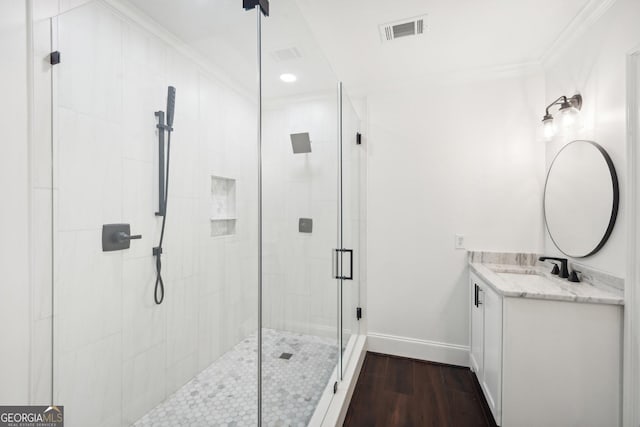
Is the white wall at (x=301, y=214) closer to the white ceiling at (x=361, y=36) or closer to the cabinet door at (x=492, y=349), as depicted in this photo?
the white ceiling at (x=361, y=36)

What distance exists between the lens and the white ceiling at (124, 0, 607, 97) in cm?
115

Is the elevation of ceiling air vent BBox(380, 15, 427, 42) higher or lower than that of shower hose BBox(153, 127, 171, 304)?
higher

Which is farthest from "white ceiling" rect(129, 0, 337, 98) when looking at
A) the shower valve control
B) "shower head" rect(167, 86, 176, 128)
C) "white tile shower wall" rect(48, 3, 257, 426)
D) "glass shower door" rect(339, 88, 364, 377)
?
the shower valve control

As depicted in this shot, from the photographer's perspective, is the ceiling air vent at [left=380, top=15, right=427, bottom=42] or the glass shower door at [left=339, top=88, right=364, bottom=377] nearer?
the ceiling air vent at [left=380, top=15, right=427, bottom=42]

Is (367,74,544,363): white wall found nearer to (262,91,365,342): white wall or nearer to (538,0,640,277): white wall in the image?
(538,0,640,277): white wall

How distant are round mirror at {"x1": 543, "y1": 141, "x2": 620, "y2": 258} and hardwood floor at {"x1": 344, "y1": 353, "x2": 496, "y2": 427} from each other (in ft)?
4.01

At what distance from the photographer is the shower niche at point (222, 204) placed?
1621 mm

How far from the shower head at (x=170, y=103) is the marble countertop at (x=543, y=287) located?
208cm

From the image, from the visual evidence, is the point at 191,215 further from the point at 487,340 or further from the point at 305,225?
the point at 487,340

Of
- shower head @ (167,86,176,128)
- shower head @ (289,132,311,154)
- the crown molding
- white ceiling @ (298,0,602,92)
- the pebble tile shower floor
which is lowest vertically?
the pebble tile shower floor

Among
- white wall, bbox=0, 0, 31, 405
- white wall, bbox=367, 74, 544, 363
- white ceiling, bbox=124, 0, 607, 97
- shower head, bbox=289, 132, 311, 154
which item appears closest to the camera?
white wall, bbox=0, 0, 31, 405

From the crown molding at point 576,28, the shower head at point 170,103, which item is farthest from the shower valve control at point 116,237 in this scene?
the crown molding at point 576,28

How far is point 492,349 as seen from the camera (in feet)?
5.47

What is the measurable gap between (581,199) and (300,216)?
186 centimetres
